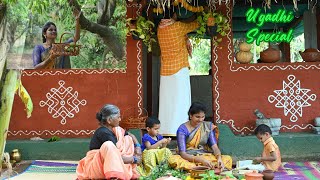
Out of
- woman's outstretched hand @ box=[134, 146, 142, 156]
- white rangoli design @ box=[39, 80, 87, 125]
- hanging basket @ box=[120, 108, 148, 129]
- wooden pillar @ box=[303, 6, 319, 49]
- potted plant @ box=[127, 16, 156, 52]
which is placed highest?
wooden pillar @ box=[303, 6, 319, 49]

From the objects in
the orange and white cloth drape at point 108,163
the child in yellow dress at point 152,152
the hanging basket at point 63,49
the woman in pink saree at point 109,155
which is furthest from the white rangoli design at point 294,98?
the hanging basket at point 63,49

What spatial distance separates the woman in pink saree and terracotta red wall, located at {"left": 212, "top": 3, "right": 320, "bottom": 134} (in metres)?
2.61

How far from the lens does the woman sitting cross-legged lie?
524cm

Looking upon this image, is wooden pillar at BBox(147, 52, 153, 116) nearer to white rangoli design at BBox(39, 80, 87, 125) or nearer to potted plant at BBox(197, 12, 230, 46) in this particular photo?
white rangoli design at BBox(39, 80, 87, 125)

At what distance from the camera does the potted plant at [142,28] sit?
22.8 ft

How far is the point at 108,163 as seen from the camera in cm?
446

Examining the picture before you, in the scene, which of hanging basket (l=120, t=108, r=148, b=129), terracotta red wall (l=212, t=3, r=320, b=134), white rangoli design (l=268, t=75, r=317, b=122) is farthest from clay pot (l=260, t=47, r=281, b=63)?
hanging basket (l=120, t=108, r=148, b=129)

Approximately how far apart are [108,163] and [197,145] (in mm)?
1473

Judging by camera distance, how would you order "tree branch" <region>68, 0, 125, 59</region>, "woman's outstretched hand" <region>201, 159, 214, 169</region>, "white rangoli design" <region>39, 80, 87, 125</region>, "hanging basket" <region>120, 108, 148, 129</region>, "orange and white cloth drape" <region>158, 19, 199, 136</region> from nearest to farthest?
"woman's outstretched hand" <region>201, 159, 214, 169</region>
"orange and white cloth drape" <region>158, 19, 199, 136</region>
"hanging basket" <region>120, 108, 148, 129</region>
"white rangoli design" <region>39, 80, 87, 125</region>
"tree branch" <region>68, 0, 125, 59</region>

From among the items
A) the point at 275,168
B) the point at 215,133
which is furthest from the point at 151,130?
the point at 275,168

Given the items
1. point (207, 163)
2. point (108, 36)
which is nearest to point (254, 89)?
point (207, 163)

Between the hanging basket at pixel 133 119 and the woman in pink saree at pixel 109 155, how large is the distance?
1.93 meters

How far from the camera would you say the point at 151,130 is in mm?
5770

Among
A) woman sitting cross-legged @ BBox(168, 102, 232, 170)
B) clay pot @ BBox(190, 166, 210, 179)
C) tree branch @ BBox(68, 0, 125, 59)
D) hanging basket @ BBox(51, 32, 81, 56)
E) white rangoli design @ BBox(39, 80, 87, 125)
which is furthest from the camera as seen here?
tree branch @ BBox(68, 0, 125, 59)
